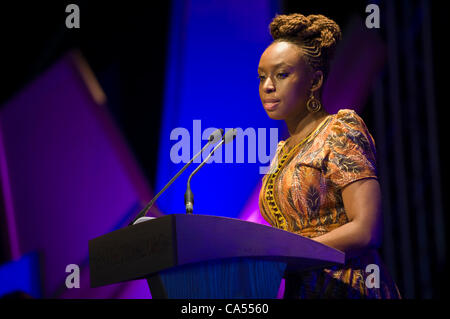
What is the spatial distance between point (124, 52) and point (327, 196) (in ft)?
6.40

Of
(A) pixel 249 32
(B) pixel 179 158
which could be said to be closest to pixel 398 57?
(A) pixel 249 32

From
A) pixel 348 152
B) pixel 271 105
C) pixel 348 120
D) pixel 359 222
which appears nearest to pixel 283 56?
pixel 271 105

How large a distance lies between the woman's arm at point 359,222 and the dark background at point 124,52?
1.77 m

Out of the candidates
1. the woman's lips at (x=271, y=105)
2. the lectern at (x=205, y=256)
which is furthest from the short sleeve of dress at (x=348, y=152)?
the lectern at (x=205, y=256)

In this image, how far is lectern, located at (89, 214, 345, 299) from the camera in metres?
1.35

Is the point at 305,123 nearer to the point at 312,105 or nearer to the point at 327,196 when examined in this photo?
the point at 312,105

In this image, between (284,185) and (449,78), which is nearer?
(284,185)

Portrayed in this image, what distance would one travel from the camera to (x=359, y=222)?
170 centimetres

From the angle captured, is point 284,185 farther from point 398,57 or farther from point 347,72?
point 398,57

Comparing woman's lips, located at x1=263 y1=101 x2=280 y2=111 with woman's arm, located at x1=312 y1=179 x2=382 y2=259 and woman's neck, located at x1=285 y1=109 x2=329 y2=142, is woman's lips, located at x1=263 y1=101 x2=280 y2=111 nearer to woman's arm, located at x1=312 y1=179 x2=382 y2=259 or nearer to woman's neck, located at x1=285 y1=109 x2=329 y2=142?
woman's neck, located at x1=285 y1=109 x2=329 y2=142

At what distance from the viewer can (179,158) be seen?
2.94 metres

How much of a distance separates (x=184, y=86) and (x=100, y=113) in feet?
1.87

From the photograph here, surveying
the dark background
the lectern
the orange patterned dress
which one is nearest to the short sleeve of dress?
the orange patterned dress
